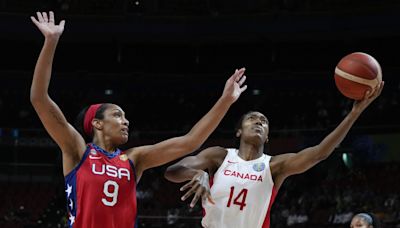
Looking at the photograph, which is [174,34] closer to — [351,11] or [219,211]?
[351,11]

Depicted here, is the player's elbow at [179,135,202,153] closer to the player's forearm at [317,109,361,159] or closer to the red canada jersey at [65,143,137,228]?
the red canada jersey at [65,143,137,228]

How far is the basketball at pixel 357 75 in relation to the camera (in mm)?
5027

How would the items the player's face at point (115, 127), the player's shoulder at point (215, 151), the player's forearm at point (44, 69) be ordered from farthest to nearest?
the player's shoulder at point (215, 151)
the player's face at point (115, 127)
the player's forearm at point (44, 69)

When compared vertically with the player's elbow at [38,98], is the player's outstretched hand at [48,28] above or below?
above

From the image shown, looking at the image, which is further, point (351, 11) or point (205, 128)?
point (351, 11)

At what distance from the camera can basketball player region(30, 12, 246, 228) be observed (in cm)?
392

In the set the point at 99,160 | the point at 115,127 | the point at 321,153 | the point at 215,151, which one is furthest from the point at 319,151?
the point at 99,160

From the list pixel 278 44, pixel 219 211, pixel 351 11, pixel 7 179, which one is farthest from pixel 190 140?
pixel 278 44

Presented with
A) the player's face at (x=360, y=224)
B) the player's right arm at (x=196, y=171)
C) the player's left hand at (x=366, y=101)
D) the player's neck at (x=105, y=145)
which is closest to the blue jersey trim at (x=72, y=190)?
the player's neck at (x=105, y=145)

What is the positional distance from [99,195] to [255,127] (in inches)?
73.9

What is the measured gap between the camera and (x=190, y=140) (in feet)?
13.5

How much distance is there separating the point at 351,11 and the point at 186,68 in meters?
5.39

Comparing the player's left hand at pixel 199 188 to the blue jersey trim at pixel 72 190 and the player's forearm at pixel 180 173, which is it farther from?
the player's forearm at pixel 180 173

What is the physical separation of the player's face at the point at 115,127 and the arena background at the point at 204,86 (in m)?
10.9
